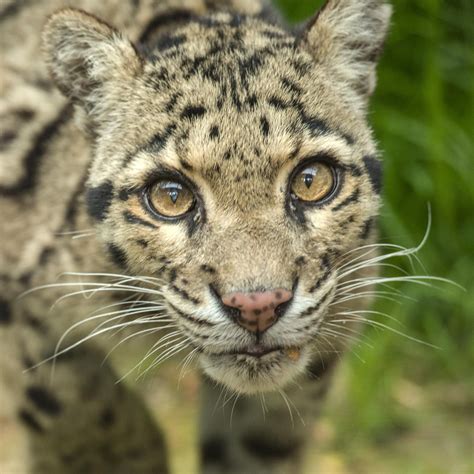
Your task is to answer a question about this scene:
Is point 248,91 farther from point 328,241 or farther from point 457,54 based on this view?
point 457,54

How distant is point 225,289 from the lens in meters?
3.99

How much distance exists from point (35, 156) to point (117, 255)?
1.10 meters

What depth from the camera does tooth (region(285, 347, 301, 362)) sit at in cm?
425

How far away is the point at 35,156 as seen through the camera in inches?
219

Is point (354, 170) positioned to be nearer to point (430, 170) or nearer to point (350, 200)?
point (350, 200)

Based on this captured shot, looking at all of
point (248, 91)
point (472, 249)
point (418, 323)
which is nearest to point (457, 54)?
point (472, 249)

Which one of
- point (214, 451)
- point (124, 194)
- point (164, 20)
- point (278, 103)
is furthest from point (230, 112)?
point (214, 451)

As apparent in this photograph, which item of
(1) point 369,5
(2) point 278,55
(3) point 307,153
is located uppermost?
(1) point 369,5

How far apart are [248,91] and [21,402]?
2.11 metres

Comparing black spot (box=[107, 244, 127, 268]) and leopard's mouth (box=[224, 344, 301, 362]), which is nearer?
leopard's mouth (box=[224, 344, 301, 362])

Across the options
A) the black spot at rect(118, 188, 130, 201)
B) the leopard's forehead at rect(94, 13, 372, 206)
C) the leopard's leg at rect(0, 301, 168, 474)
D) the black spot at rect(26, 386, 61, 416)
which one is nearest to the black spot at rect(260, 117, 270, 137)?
the leopard's forehead at rect(94, 13, 372, 206)

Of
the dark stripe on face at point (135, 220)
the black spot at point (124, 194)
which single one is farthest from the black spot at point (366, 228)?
the black spot at point (124, 194)

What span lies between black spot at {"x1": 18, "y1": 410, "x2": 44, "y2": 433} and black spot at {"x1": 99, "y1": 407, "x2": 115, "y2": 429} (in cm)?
31

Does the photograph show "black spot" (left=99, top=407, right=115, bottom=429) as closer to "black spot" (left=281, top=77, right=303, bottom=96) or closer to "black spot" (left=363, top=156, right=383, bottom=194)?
"black spot" (left=363, top=156, right=383, bottom=194)
